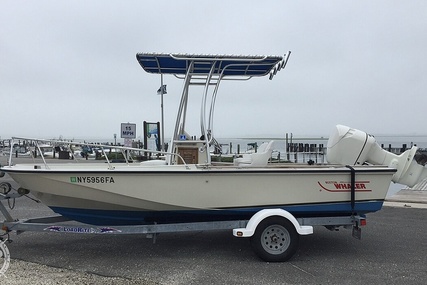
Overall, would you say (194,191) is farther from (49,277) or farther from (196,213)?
(49,277)

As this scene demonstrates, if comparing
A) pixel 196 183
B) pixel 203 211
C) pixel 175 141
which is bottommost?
pixel 203 211

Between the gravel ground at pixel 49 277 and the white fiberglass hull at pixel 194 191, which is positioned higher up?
the white fiberglass hull at pixel 194 191

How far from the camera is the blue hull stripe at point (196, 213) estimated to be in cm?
523

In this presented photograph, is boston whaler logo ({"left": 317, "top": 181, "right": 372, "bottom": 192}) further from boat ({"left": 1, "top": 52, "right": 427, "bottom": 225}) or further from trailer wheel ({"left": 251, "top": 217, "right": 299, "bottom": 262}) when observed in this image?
trailer wheel ({"left": 251, "top": 217, "right": 299, "bottom": 262})

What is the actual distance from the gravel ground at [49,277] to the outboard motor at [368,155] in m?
3.22

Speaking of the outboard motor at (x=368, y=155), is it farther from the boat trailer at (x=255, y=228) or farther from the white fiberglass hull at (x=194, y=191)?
the boat trailer at (x=255, y=228)

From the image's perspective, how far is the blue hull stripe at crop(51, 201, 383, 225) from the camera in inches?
206

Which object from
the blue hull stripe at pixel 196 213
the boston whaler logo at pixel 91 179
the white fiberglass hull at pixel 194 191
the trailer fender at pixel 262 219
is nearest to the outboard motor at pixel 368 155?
the white fiberglass hull at pixel 194 191

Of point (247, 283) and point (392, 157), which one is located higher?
point (392, 157)

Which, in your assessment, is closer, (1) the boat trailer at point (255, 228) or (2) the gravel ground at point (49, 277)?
(2) the gravel ground at point (49, 277)

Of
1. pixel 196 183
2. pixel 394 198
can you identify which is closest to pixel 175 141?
pixel 196 183

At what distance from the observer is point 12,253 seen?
535 centimetres

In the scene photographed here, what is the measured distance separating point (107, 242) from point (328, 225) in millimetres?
3251

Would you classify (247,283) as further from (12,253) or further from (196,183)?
(12,253)
